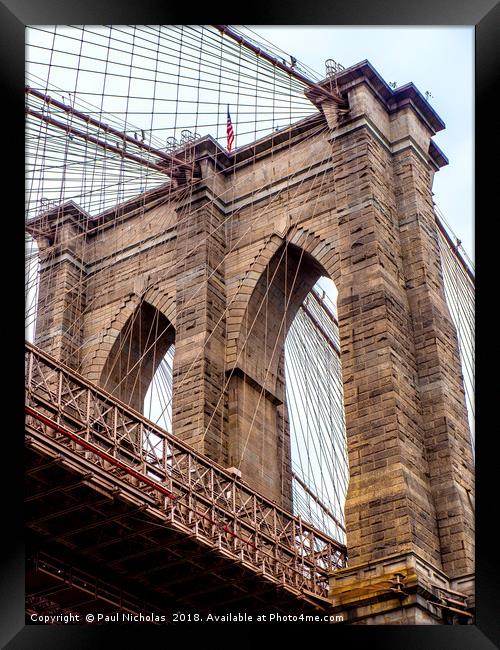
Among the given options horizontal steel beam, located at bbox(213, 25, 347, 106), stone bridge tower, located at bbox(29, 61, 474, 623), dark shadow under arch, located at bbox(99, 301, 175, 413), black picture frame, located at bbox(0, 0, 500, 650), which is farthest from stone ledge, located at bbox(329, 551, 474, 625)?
horizontal steel beam, located at bbox(213, 25, 347, 106)

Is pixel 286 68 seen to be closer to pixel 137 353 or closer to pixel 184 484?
pixel 137 353

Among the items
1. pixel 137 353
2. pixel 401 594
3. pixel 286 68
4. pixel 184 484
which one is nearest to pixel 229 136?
pixel 286 68

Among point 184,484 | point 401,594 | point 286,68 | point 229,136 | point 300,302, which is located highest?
point 229,136

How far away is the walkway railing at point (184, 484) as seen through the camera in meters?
21.8

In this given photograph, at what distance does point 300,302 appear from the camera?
32.1m

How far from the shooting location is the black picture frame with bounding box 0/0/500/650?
17.2 meters

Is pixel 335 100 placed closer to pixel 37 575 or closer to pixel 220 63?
pixel 220 63

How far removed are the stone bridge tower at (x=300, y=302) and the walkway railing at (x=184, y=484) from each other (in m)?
1.01

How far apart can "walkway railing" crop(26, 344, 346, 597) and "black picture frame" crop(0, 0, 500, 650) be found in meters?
3.61

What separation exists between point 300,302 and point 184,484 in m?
9.04

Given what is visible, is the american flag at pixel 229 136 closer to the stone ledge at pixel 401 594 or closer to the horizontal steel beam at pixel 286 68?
the horizontal steel beam at pixel 286 68

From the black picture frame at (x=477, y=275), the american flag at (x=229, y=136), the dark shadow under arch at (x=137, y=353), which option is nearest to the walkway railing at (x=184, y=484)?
the black picture frame at (x=477, y=275)

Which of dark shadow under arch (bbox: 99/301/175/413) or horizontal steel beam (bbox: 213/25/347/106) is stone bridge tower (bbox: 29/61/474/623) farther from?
horizontal steel beam (bbox: 213/25/347/106)
